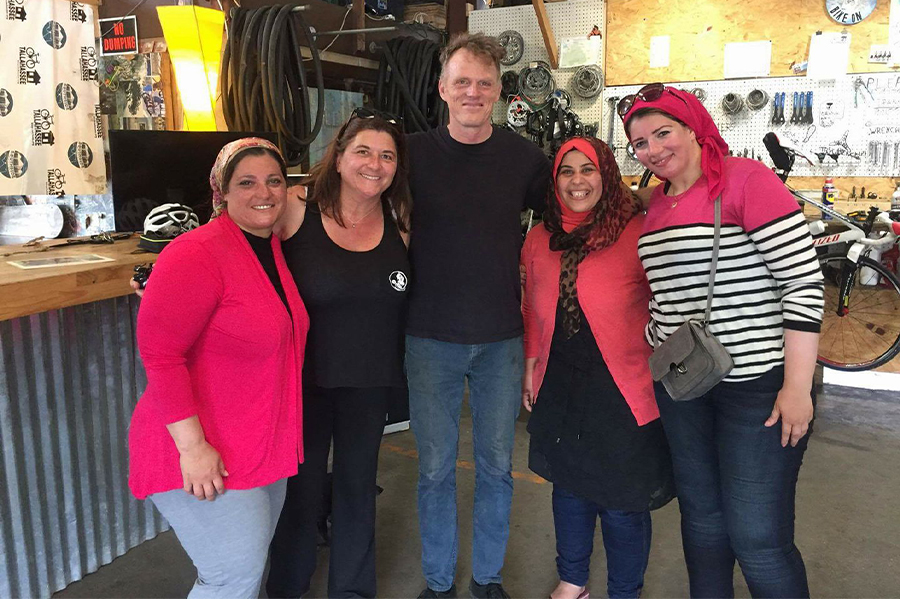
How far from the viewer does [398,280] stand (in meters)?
1.94

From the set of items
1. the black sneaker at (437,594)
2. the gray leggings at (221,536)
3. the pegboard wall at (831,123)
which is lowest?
the black sneaker at (437,594)

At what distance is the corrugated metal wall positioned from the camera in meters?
2.13

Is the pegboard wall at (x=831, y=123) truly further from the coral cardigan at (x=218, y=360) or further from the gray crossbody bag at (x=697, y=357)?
the coral cardigan at (x=218, y=360)

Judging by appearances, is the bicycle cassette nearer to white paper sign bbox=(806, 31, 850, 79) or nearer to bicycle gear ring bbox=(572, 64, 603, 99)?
bicycle gear ring bbox=(572, 64, 603, 99)

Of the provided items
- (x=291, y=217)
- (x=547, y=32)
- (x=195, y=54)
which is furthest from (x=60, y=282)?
(x=547, y=32)

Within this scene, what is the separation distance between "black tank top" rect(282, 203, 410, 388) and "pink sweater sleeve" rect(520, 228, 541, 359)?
0.40m

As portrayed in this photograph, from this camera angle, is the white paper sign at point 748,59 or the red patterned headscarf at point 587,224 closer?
the red patterned headscarf at point 587,224

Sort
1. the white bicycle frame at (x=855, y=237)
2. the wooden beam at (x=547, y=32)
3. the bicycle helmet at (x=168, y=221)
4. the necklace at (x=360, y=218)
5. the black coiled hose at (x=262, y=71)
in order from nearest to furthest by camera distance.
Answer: the necklace at (x=360, y=218)
the bicycle helmet at (x=168, y=221)
the black coiled hose at (x=262, y=71)
the white bicycle frame at (x=855, y=237)
the wooden beam at (x=547, y=32)

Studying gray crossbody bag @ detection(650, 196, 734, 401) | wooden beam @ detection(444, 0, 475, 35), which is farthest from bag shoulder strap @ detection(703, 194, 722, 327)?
wooden beam @ detection(444, 0, 475, 35)

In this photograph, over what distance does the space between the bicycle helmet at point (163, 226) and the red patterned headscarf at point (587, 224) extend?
1.36 m

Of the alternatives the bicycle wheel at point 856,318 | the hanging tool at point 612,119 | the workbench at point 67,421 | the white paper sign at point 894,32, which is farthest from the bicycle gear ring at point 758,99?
the workbench at point 67,421

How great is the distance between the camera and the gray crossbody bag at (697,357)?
5.19 ft

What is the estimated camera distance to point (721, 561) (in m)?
1.86

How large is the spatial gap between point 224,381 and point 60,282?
0.68 m
